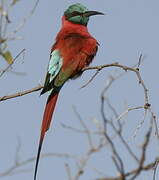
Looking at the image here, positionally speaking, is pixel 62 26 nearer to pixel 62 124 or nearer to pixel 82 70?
pixel 82 70

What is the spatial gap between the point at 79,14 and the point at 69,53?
81 centimetres

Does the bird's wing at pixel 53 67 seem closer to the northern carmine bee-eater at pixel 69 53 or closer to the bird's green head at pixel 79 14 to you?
the northern carmine bee-eater at pixel 69 53

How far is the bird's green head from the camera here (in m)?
4.76

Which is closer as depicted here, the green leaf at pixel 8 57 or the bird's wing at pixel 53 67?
the green leaf at pixel 8 57

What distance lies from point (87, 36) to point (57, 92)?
90 centimetres

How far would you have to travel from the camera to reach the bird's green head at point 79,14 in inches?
188

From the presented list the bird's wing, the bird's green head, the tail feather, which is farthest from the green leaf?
the bird's green head

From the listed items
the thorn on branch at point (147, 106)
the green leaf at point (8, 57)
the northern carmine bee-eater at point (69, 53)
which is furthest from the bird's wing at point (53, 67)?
the thorn on branch at point (147, 106)

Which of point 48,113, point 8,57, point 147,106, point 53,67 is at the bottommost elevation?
point 48,113

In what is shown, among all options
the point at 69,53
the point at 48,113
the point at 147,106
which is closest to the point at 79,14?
the point at 69,53

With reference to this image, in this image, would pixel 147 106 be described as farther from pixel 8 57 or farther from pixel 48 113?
pixel 48 113

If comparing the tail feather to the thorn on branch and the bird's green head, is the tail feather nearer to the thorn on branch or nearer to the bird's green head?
the thorn on branch

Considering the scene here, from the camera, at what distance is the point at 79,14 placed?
15.8 feet

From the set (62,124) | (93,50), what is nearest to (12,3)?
(62,124)
